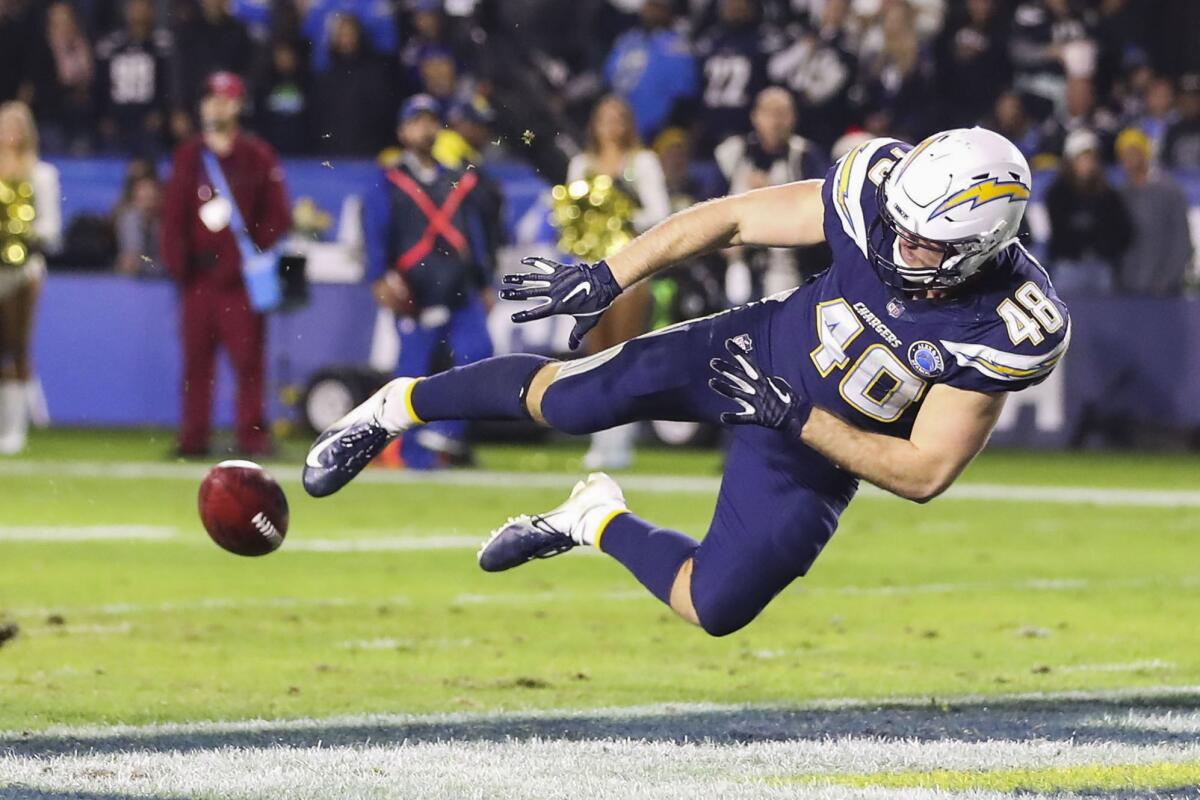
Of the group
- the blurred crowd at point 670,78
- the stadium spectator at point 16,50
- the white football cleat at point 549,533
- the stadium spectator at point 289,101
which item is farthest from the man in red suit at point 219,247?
the white football cleat at point 549,533

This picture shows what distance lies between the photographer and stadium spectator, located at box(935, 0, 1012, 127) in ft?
48.6

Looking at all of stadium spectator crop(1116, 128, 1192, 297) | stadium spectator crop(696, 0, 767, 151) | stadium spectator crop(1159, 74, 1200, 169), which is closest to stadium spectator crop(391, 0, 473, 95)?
stadium spectator crop(696, 0, 767, 151)

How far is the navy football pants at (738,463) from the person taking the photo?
18.5 feet

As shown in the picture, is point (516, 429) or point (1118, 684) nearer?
point (1118, 684)

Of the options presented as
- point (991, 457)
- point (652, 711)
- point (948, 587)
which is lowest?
point (991, 457)

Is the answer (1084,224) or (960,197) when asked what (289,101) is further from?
(960,197)

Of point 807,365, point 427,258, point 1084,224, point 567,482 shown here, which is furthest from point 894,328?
point 1084,224

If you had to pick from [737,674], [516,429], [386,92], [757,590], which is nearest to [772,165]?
[516,429]

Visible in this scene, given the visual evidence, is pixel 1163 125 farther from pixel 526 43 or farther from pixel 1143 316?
pixel 526 43

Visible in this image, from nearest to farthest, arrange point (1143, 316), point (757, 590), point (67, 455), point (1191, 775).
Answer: point (1191, 775)
point (757, 590)
point (67, 455)
point (1143, 316)

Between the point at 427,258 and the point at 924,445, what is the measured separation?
6.39 metres

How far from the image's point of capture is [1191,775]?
5.05 meters

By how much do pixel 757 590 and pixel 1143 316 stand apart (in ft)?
28.3

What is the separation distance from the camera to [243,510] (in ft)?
20.7
